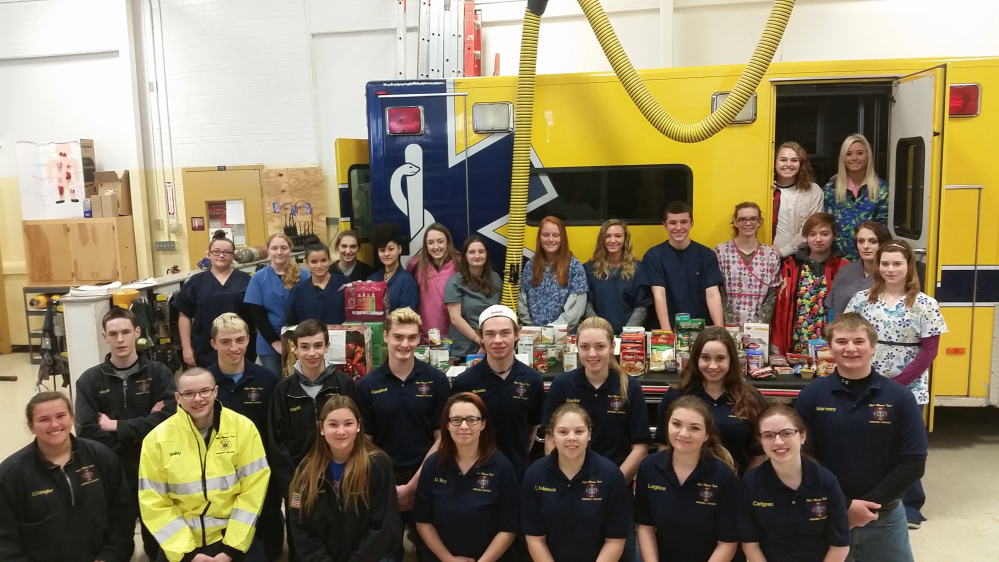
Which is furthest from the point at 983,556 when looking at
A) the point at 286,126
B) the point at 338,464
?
the point at 286,126

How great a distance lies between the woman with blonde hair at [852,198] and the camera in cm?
548

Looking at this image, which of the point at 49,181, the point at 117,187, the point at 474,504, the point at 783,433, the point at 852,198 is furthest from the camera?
the point at 49,181

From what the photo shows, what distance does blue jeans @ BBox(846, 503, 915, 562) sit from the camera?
3598mm

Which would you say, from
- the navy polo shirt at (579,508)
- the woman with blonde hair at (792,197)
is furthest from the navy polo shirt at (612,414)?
the woman with blonde hair at (792,197)

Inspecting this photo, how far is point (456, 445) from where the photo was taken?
3748 millimetres

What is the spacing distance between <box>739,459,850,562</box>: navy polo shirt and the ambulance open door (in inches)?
94.6

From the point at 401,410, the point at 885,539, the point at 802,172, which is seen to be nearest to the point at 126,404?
the point at 401,410

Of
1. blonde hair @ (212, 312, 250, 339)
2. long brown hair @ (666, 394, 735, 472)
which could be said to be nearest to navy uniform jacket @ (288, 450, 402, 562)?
blonde hair @ (212, 312, 250, 339)

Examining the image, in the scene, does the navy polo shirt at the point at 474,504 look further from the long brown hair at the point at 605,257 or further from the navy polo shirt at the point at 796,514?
the long brown hair at the point at 605,257

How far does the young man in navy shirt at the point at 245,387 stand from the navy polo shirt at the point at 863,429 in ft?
9.91

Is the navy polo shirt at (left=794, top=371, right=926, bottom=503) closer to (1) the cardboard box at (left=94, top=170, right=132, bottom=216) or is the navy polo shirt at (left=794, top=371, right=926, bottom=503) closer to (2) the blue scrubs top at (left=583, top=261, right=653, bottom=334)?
(2) the blue scrubs top at (left=583, top=261, right=653, bottom=334)

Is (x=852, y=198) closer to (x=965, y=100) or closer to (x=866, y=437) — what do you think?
(x=965, y=100)

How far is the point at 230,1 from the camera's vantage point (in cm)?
1006

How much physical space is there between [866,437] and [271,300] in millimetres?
4329
